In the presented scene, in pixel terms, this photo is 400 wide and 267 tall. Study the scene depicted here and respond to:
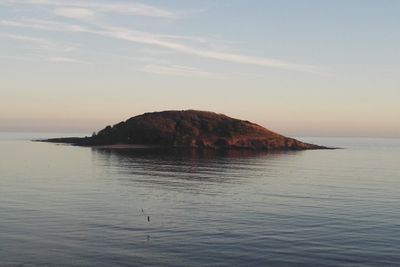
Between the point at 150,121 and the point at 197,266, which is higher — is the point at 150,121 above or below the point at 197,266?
above

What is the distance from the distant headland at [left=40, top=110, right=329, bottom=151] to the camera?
175875 millimetres

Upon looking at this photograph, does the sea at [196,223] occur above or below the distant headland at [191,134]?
below

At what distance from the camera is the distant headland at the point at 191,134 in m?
176

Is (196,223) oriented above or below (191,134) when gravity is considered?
below

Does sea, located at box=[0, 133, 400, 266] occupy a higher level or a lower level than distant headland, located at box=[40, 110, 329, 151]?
lower

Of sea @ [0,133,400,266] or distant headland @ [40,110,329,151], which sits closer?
sea @ [0,133,400,266]

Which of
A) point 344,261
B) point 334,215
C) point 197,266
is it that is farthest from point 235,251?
point 334,215

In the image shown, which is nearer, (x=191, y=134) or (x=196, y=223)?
(x=196, y=223)

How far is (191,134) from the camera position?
7052 inches

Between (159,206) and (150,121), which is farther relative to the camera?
(150,121)

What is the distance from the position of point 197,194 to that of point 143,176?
20.6 meters

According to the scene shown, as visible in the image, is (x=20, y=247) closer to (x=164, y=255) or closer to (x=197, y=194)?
(x=164, y=255)

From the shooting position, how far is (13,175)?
7006cm

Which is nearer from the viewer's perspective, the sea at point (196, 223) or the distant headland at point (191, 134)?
the sea at point (196, 223)
